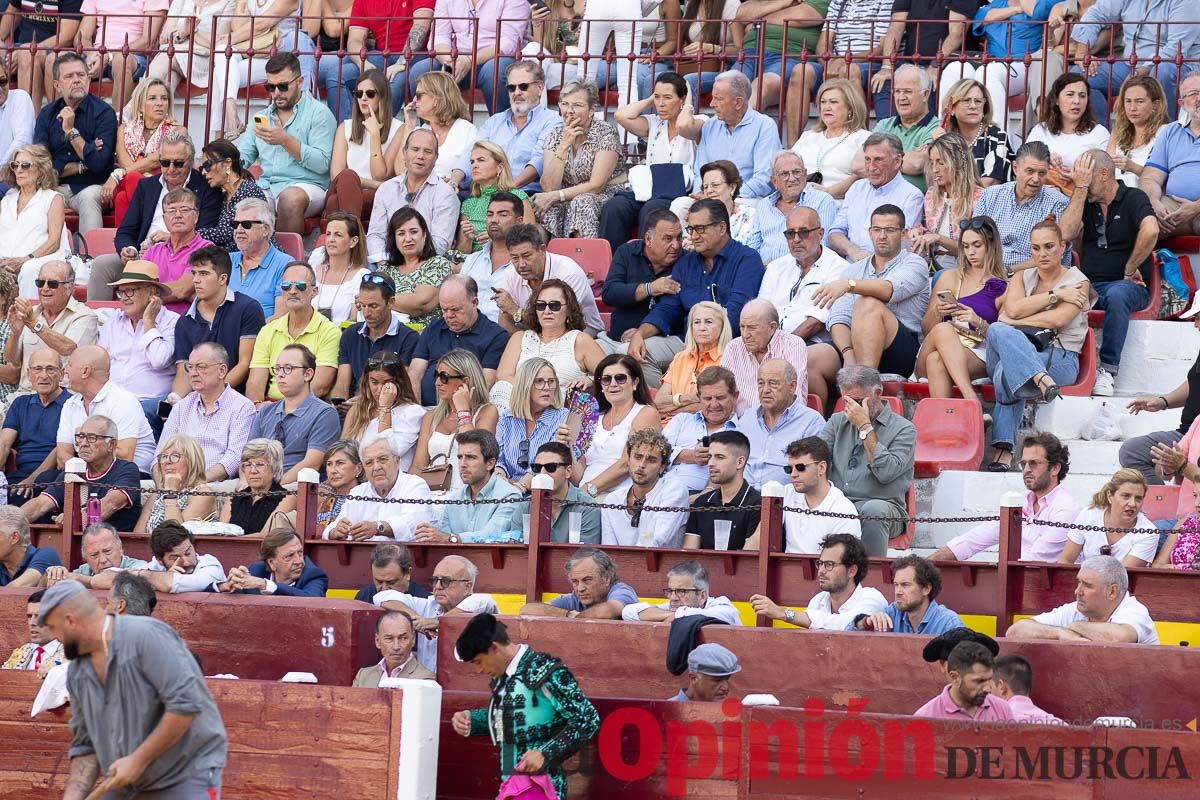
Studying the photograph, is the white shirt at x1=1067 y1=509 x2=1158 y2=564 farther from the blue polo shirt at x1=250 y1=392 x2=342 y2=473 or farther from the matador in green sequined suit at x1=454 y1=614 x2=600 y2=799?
the blue polo shirt at x1=250 y1=392 x2=342 y2=473

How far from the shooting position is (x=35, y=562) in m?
11.6

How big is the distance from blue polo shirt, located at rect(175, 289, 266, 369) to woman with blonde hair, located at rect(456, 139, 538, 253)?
141 centimetres

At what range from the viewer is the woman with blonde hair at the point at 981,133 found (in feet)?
45.1

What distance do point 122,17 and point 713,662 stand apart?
9178 millimetres

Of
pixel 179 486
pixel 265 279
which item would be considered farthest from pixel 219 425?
pixel 265 279

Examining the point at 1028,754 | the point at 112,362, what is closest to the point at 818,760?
the point at 1028,754

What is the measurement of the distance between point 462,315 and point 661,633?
323 cm

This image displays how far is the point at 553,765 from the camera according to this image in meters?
9.02

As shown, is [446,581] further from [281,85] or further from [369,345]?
[281,85]

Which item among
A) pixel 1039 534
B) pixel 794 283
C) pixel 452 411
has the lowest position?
pixel 1039 534

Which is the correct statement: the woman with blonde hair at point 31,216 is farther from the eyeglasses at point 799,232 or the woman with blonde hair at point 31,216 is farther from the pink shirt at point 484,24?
the eyeglasses at point 799,232

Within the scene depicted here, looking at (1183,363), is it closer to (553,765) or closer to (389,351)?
(389,351)

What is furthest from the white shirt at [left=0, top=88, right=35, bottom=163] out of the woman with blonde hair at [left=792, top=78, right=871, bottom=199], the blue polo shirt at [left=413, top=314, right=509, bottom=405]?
the woman with blonde hair at [left=792, top=78, right=871, bottom=199]

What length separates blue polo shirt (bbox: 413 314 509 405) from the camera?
13.0 meters
